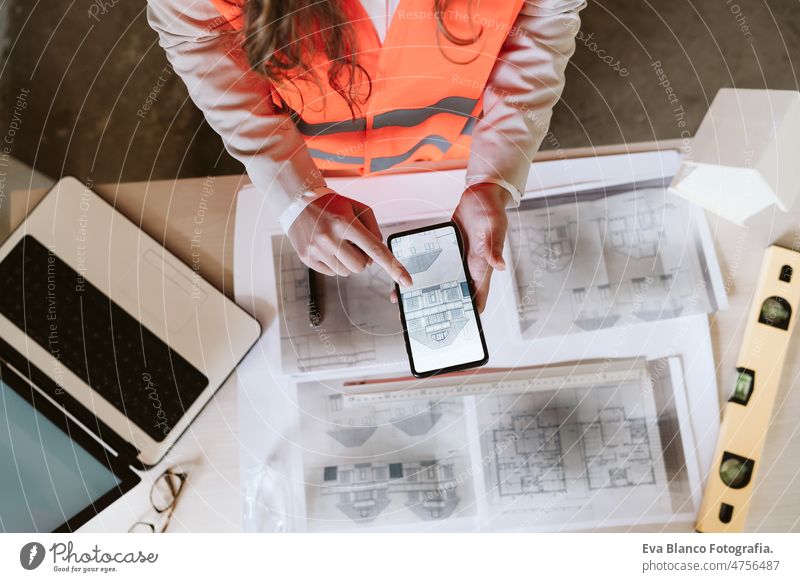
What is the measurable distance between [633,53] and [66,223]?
71 centimetres

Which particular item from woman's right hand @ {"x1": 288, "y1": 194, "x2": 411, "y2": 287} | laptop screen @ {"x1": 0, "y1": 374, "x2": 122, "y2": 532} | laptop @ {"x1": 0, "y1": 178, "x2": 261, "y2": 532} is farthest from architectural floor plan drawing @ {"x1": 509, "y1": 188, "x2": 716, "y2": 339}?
laptop screen @ {"x1": 0, "y1": 374, "x2": 122, "y2": 532}

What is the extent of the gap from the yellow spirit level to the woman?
0.25 metres

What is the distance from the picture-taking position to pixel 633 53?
673 mm

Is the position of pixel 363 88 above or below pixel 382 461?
above

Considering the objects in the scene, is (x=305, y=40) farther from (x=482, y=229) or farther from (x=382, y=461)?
(x=382, y=461)

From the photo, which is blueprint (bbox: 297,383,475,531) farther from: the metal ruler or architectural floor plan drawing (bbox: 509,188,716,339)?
architectural floor plan drawing (bbox: 509,188,716,339)

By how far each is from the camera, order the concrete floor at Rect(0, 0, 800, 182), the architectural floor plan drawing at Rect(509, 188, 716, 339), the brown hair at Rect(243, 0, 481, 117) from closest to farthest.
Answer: the brown hair at Rect(243, 0, 481, 117)
the architectural floor plan drawing at Rect(509, 188, 716, 339)
the concrete floor at Rect(0, 0, 800, 182)

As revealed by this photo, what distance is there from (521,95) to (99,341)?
42 centimetres

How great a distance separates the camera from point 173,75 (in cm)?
59

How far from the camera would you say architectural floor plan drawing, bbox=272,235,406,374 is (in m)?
0.45

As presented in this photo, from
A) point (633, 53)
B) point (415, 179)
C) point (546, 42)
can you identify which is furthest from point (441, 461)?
point (633, 53)

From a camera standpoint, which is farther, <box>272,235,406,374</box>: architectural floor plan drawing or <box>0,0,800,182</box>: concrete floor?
<box>0,0,800,182</box>: concrete floor

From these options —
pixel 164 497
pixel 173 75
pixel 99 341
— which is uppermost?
pixel 173 75

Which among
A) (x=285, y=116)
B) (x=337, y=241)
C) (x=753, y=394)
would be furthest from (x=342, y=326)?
(x=753, y=394)
